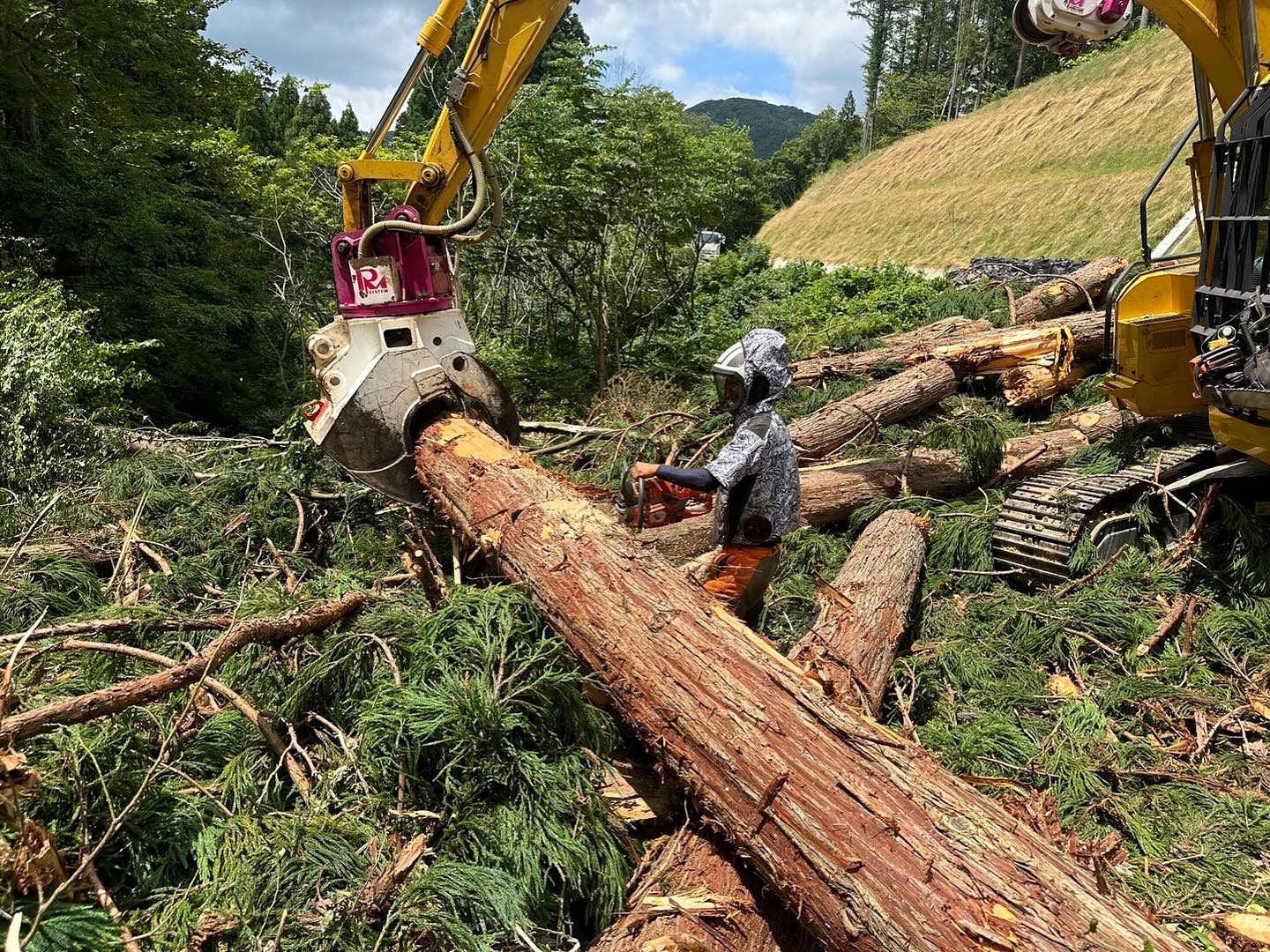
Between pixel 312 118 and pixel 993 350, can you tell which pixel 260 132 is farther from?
pixel 993 350

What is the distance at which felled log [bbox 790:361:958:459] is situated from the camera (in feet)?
22.7

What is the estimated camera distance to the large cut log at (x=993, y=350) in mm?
8148

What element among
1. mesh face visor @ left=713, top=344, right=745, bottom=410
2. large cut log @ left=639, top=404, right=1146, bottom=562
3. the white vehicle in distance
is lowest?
large cut log @ left=639, top=404, right=1146, bottom=562

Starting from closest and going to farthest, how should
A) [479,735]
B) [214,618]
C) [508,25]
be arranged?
[479,735] → [214,618] → [508,25]

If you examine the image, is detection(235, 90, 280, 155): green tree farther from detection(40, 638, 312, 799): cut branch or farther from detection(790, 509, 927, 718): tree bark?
detection(40, 638, 312, 799): cut branch

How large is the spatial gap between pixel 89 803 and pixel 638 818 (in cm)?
172

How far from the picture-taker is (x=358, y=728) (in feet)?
9.11

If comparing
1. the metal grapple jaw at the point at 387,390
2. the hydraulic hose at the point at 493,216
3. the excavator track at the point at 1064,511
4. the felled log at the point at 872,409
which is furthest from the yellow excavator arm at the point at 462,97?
the excavator track at the point at 1064,511

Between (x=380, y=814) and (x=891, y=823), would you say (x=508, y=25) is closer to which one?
(x=380, y=814)

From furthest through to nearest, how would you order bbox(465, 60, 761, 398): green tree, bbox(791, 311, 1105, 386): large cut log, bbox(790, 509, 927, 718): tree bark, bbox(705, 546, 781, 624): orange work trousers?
bbox(465, 60, 761, 398): green tree < bbox(791, 311, 1105, 386): large cut log < bbox(705, 546, 781, 624): orange work trousers < bbox(790, 509, 927, 718): tree bark

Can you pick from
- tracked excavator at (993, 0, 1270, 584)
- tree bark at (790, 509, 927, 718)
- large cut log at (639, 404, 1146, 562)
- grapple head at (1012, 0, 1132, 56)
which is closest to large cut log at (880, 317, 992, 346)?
large cut log at (639, 404, 1146, 562)

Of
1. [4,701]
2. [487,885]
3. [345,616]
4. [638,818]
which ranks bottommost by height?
[638,818]

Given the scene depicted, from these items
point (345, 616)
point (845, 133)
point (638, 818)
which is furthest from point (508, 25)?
point (845, 133)

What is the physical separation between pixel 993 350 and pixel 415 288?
6.09 m
